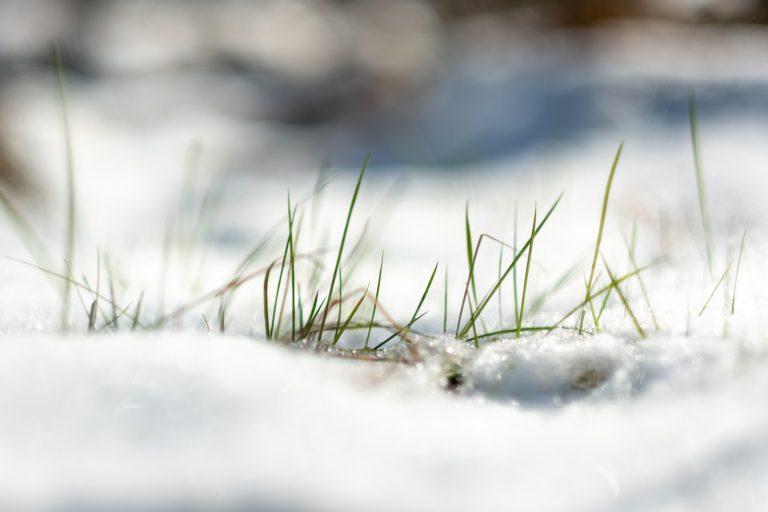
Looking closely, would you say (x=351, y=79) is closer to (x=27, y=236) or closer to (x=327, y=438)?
(x=27, y=236)

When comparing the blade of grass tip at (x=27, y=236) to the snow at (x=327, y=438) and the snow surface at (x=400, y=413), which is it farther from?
the snow at (x=327, y=438)

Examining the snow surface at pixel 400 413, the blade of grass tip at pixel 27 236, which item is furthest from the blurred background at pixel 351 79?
the snow surface at pixel 400 413

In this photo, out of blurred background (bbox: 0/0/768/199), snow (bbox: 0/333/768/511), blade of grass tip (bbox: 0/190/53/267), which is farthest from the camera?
blurred background (bbox: 0/0/768/199)

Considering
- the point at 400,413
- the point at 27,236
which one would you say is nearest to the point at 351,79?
the point at 27,236

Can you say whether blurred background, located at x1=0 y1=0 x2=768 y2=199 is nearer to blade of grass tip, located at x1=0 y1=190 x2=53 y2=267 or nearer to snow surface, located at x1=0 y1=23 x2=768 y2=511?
blade of grass tip, located at x1=0 y1=190 x2=53 y2=267

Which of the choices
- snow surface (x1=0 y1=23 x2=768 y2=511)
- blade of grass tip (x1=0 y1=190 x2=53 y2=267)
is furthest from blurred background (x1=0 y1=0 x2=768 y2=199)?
snow surface (x1=0 y1=23 x2=768 y2=511)

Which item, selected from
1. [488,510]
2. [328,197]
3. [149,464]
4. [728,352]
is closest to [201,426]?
[149,464]

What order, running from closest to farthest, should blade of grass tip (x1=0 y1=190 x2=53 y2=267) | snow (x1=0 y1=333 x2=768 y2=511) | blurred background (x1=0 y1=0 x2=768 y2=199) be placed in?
snow (x1=0 y1=333 x2=768 y2=511), blade of grass tip (x1=0 y1=190 x2=53 y2=267), blurred background (x1=0 y1=0 x2=768 y2=199)

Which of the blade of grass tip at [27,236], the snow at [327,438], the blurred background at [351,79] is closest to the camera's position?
the snow at [327,438]

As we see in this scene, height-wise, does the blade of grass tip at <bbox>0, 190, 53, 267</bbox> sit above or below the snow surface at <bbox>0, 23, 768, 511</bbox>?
above
